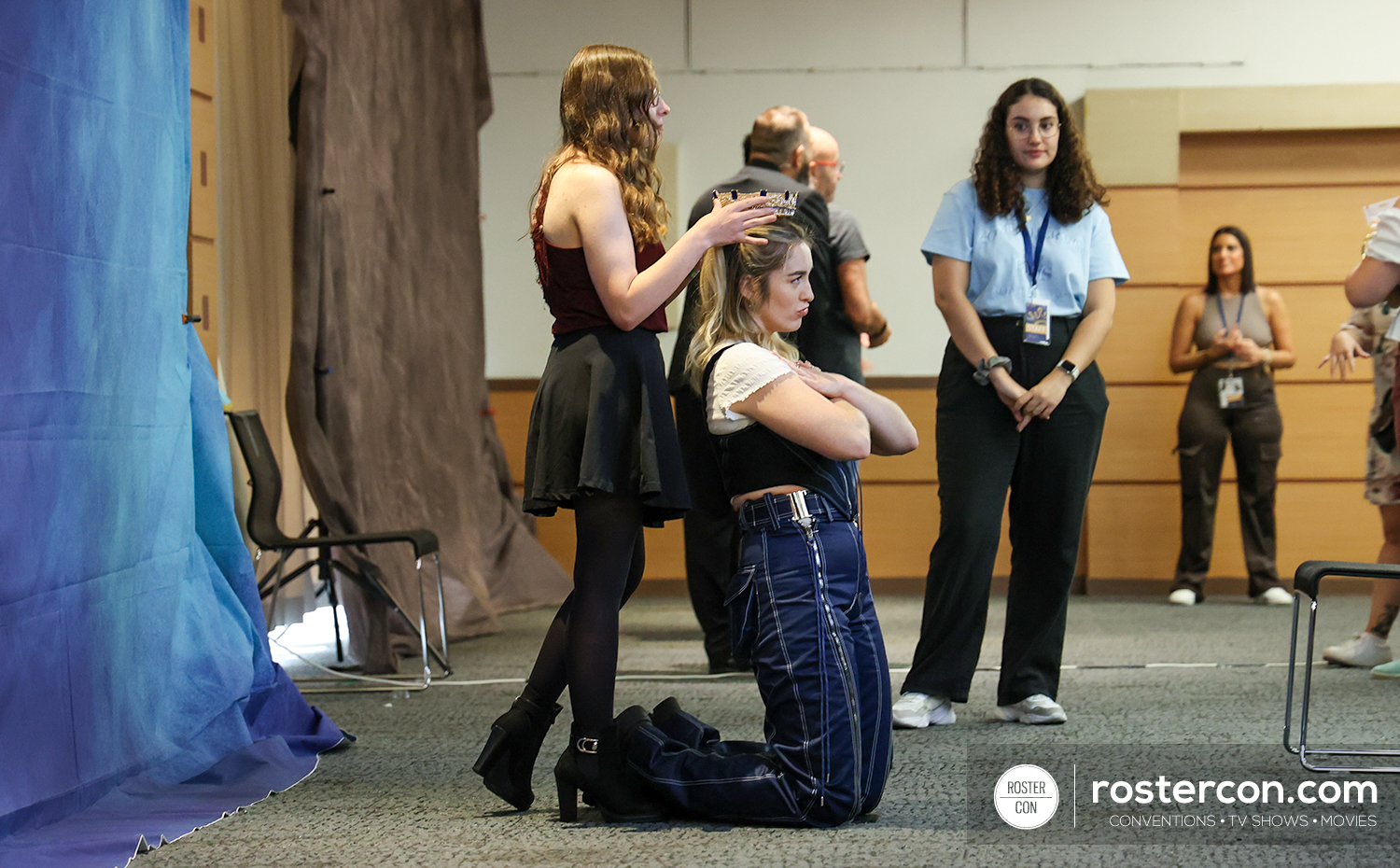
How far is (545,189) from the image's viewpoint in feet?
6.95

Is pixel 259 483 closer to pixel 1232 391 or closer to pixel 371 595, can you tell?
pixel 371 595

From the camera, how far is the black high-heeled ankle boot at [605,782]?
2.08 m

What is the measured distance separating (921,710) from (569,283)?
1.29 meters

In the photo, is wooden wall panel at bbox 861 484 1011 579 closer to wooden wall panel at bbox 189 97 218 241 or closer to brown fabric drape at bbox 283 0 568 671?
brown fabric drape at bbox 283 0 568 671

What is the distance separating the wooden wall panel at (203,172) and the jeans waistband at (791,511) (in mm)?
2162

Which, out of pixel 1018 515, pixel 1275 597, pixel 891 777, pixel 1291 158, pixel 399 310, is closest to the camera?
pixel 891 777

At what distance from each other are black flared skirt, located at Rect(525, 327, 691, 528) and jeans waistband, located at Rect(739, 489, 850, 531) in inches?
5.0

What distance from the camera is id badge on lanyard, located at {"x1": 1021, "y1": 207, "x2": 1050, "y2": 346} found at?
280 centimetres

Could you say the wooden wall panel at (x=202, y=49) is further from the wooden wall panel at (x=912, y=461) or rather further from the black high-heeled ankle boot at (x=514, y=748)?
the wooden wall panel at (x=912, y=461)

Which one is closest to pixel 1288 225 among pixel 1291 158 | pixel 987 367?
pixel 1291 158

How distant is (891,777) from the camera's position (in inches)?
92.7

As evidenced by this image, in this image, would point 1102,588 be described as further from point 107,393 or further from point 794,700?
point 107,393

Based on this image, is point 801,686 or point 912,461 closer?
point 801,686

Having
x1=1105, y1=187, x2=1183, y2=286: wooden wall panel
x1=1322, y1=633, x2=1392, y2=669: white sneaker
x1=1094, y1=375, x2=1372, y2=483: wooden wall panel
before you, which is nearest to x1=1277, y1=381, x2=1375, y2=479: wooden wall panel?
x1=1094, y1=375, x2=1372, y2=483: wooden wall panel
